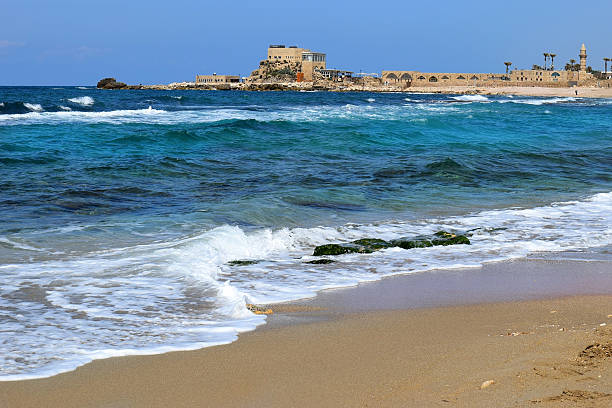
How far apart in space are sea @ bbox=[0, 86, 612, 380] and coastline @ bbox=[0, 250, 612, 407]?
11.2 inches

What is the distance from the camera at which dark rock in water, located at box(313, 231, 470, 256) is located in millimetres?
6602

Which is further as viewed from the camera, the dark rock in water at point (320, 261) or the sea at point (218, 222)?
the dark rock in water at point (320, 261)

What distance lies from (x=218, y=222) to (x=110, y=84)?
116 metres

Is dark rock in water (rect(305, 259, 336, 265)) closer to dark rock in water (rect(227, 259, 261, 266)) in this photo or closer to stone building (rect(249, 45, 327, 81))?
dark rock in water (rect(227, 259, 261, 266))

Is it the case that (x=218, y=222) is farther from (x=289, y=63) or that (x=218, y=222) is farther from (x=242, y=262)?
(x=289, y=63)

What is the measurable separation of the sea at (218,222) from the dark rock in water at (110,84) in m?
104

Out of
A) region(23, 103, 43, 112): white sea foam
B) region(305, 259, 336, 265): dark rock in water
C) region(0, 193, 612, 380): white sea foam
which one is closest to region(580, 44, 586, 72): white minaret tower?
region(23, 103, 43, 112): white sea foam

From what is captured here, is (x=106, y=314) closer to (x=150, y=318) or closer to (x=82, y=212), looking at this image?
(x=150, y=318)

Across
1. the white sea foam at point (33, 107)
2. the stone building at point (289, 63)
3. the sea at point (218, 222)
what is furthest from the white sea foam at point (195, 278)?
the stone building at point (289, 63)

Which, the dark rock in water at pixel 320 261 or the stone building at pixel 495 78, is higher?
the stone building at pixel 495 78

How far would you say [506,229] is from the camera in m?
7.92

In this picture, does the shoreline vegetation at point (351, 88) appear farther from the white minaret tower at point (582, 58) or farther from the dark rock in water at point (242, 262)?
the dark rock in water at point (242, 262)

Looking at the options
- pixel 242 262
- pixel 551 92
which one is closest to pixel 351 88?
pixel 551 92

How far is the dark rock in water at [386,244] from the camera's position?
660cm
